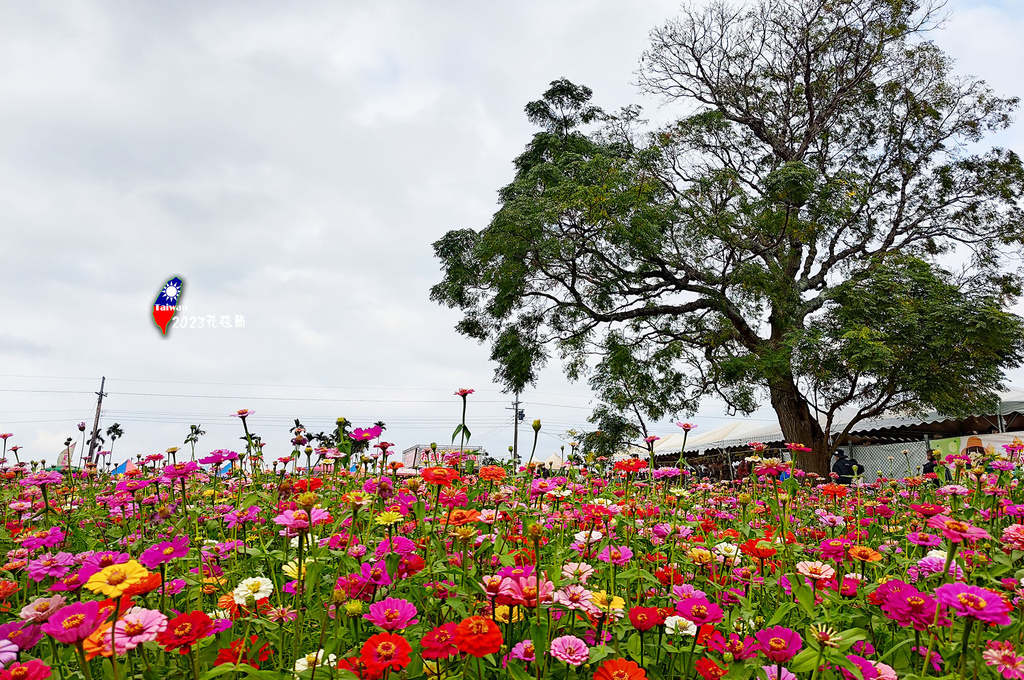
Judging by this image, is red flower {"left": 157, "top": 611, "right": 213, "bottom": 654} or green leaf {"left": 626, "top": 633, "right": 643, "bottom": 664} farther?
green leaf {"left": 626, "top": 633, "right": 643, "bottom": 664}

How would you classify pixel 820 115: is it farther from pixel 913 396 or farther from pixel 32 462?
pixel 32 462

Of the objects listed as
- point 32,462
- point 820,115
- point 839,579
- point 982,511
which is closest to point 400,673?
point 839,579

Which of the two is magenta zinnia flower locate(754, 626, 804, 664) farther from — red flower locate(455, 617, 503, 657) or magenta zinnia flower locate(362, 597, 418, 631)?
magenta zinnia flower locate(362, 597, 418, 631)

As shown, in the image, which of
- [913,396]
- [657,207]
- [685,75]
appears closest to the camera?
[913,396]

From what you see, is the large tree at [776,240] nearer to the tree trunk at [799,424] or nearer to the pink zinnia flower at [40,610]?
the tree trunk at [799,424]

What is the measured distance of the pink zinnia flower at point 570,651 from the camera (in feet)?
3.87

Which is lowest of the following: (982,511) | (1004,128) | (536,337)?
(982,511)

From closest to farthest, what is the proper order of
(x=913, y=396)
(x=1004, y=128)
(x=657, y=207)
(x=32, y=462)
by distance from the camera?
(x=32, y=462)
(x=913, y=396)
(x=657, y=207)
(x=1004, y=128)

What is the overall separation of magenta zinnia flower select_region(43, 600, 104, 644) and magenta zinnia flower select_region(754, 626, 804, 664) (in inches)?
48.9

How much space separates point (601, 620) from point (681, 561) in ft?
2.51

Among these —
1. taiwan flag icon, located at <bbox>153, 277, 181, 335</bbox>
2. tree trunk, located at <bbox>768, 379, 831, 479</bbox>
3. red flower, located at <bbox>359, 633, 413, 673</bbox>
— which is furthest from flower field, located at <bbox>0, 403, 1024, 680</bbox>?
tree trunk, located at <bbox>768, 379, 831, 479</bbox>

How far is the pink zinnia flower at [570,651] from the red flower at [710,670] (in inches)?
9.1

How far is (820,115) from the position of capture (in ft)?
45.2

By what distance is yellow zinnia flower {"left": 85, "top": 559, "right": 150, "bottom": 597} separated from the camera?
3.28ft
